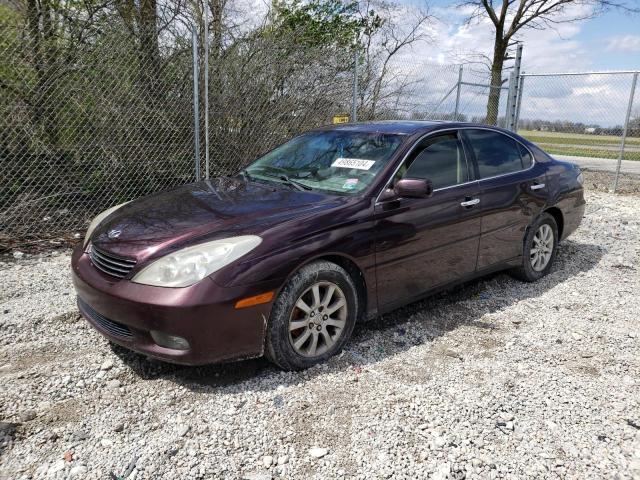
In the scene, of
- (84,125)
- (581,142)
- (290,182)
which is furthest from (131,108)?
(581,142)

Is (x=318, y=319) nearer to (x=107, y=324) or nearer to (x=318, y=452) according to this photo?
(x=318, y=452)

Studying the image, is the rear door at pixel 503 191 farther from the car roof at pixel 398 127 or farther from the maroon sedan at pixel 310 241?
the car roof at pixel 398 127

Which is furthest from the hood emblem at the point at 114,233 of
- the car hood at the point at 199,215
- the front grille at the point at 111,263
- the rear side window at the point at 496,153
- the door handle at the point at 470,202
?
the rear side window at the point at 496,153

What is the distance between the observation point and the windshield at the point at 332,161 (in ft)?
11.7

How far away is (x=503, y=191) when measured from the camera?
14.1 feet

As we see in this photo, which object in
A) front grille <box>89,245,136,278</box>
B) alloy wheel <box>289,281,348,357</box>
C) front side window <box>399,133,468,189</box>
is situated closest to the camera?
front grille <box>89,245,136,278</box>

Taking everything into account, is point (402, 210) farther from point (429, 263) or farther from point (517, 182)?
point (517, 182)

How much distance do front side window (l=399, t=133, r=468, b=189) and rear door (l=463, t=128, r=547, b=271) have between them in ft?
0.61

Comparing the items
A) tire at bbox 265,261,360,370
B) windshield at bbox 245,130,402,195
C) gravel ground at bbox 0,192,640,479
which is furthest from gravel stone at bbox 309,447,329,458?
windshield at bbox 245,130,402,195

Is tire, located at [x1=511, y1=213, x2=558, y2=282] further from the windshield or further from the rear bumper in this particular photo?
the windshield

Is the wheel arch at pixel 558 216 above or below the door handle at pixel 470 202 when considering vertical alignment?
below

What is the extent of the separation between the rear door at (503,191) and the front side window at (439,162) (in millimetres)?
185

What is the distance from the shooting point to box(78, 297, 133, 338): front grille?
112 inches

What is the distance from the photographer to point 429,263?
12.3 ft
